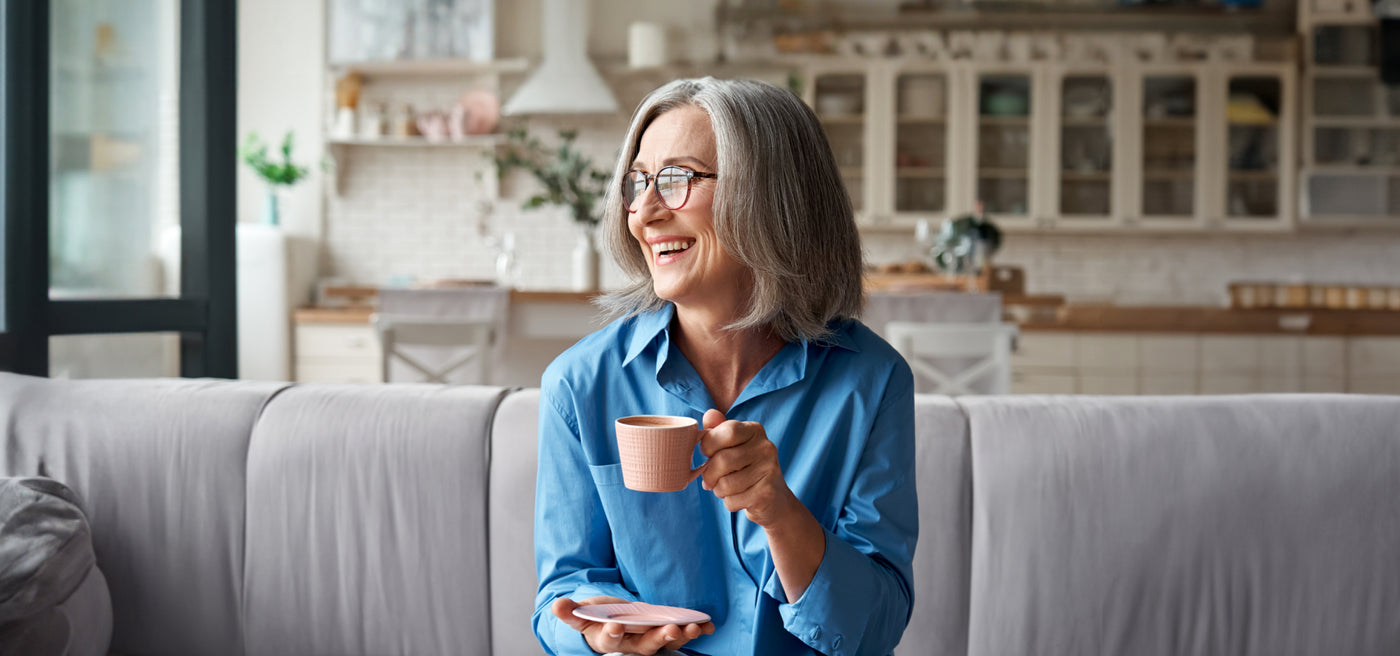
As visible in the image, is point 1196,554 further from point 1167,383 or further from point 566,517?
point 1167,383

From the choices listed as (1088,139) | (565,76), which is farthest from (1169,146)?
(565,76)

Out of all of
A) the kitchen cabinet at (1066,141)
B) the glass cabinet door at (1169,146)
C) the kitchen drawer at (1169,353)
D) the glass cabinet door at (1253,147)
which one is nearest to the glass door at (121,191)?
the kitchen drawer at (1169,353)

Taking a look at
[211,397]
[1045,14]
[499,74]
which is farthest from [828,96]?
[211,397]

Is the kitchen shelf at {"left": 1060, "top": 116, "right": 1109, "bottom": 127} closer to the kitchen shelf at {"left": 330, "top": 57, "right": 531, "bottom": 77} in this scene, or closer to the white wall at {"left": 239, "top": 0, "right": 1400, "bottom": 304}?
the white wall at {"left": 239, "top": 0, "right": 1400, "bottom": 304}

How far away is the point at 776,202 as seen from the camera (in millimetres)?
899

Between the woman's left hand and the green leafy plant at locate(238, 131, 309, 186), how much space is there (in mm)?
5251

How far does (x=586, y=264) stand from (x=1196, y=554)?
3.07 metres

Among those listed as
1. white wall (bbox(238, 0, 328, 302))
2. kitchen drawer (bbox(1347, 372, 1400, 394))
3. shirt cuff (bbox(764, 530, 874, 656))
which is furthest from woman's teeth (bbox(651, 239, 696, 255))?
white wall (bbox(238, 0, 328, 302))

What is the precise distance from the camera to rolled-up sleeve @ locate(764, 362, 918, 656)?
0.85 meters

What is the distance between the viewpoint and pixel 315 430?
1440mm

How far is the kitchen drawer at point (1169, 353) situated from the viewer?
4.23 metres

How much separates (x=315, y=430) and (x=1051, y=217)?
4858 millimetres

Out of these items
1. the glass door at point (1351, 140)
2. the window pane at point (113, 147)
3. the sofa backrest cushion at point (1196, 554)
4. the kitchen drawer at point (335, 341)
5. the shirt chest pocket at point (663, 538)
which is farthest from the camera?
the kitchen drawer at point (335, 341)

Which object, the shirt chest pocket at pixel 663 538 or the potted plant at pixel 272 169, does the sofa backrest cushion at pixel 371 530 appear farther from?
the potted plant at pixel 272 169
